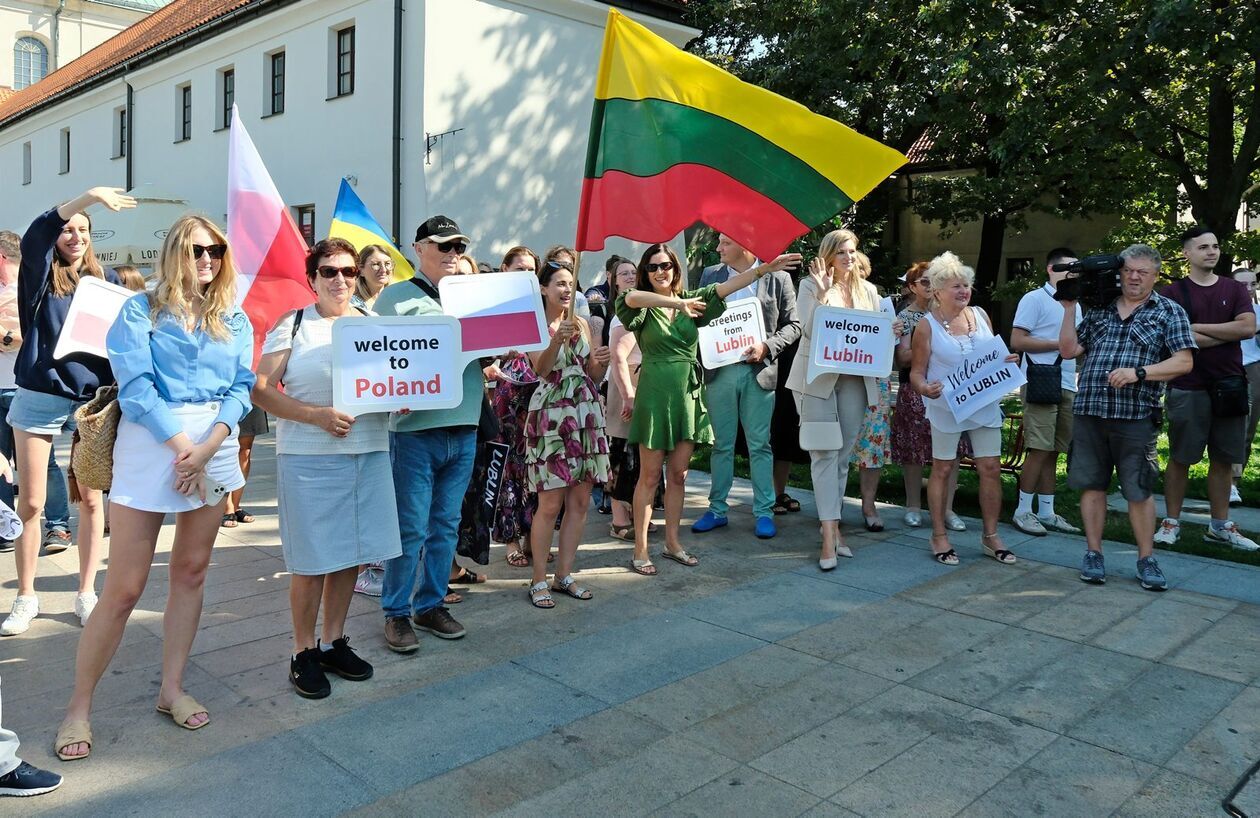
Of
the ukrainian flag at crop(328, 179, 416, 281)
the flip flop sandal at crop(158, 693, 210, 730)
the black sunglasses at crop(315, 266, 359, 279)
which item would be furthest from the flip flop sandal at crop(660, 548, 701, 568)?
the flip flop sandal at crop(158, 693, 210, 730)

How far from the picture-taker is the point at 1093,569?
19.4 ft

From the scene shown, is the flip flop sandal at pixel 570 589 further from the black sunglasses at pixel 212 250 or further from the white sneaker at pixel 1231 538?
the white sneaker at pixel 1231 538

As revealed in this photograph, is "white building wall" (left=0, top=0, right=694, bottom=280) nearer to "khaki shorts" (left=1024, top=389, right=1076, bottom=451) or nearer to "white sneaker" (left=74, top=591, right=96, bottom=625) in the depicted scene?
"khaki shorts" (left=1024, top=389, right=1076, bottom=451)

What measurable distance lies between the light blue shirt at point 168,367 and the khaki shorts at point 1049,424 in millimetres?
5771

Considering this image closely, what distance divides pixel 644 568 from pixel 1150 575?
9.89ft

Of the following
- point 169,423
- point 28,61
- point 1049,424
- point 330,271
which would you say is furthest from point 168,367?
point 28,61

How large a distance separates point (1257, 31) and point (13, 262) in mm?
13234

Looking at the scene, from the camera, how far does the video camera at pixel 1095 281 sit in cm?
590

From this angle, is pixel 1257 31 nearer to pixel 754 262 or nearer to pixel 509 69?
pixel 754 262

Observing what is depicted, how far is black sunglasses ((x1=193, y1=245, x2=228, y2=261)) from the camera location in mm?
3746

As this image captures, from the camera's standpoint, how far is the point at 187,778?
3455 mm

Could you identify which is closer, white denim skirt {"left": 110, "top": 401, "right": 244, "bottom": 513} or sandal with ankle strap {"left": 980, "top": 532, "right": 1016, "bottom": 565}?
white denim skirt {"left": 110, "top": 401, "right": 244, "bottom": 513}

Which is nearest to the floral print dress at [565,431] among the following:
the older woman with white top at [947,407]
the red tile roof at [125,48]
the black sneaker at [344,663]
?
the black sneaker at [344,663]

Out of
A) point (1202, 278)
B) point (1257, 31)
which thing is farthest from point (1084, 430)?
point (1257, 31)
